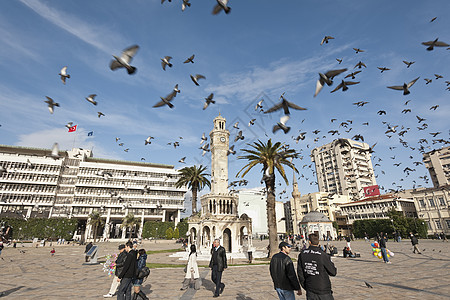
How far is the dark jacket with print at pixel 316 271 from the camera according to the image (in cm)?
509

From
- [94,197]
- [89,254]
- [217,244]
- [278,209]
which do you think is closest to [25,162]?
[94,197]

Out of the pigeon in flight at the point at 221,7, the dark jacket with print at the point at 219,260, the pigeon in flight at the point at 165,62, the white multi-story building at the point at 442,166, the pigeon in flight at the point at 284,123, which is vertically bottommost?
the dark jacket with print at the point at 219,260

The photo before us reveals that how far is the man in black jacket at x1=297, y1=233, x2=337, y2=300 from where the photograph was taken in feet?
16.7

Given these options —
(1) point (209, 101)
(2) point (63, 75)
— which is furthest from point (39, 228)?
(1) point (209, 101)

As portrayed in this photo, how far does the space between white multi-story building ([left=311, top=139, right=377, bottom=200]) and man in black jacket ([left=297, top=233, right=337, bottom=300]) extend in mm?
111906

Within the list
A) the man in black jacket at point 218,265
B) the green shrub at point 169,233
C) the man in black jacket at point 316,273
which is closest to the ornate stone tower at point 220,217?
the man in black jacket at point 218,265

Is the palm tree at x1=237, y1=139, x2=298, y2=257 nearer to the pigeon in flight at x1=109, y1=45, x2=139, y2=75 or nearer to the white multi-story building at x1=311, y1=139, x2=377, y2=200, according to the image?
the pigeon in flight at x1=109, y1=45, x2=139, y2=75

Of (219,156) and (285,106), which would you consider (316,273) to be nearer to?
(285,106)

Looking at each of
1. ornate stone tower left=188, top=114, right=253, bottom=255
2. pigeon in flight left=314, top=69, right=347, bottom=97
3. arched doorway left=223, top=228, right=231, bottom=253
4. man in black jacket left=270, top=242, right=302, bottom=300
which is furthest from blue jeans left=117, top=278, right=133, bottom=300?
arched doorway left=223, top=228, right=231, bottom=253

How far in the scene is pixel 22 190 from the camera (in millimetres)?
70000

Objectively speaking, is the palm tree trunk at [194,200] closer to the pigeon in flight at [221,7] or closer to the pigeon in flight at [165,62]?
the pigeon in flight at [165,62]

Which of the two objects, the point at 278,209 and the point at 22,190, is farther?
the point at 278,209

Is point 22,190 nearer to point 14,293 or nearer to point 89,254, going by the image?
point 89,254

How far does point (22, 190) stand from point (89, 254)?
71.3 m
